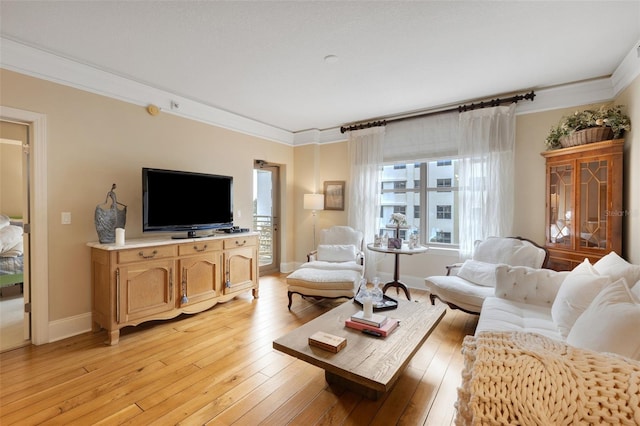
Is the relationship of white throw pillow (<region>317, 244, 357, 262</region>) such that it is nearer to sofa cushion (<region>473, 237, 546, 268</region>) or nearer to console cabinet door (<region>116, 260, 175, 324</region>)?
sofa cushion (<region>473, 237, 546, 268</region>)

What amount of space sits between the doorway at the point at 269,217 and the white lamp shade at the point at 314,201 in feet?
2.71

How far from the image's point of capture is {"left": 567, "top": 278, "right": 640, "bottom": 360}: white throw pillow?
120cm

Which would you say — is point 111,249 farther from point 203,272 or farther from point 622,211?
point 622,211

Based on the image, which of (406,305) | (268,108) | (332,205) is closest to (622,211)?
(406,305)

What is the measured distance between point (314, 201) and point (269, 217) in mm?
1115

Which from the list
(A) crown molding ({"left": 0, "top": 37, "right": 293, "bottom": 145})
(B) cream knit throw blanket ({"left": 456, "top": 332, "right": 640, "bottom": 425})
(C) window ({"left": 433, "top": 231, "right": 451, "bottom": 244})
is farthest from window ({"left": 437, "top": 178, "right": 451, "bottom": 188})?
(B) cream knit throw blanket ({"left": 456, "top": 332, "right": 640, "bottom": 425})

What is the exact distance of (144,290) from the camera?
288cm

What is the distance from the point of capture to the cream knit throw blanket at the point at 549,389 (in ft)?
2.16


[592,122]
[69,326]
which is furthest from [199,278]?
[592,122]

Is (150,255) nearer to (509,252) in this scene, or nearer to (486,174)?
(509,252)

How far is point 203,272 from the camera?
11.1 feet

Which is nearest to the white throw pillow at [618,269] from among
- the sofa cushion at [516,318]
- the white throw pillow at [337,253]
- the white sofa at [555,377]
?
the sofa cushion at [516,318]

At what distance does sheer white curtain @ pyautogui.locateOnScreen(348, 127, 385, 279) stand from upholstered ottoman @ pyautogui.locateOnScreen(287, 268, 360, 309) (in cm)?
127

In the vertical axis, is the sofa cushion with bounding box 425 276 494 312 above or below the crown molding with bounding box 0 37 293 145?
below
